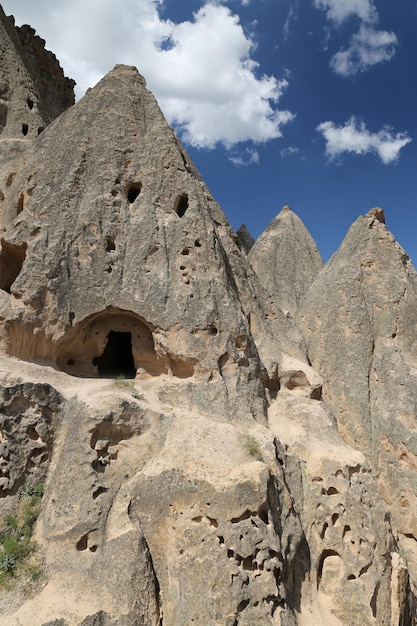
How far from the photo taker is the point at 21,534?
6.11 m

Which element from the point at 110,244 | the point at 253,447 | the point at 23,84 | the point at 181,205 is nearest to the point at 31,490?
the point at 253,447

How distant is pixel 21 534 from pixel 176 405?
9.66 feet

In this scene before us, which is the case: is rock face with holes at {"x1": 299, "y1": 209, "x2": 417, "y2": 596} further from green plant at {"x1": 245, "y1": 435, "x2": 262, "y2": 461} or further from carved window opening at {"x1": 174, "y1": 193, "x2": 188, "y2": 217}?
carved window opening at {"x1": 174, "y1": 193, "x2": 188, "y2": 217}

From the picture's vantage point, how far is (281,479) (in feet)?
22.3

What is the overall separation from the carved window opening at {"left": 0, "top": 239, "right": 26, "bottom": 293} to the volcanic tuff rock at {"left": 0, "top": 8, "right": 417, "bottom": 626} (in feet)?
0.21

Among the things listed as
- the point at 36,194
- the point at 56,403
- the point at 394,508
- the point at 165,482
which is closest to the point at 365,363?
the point at 394,508

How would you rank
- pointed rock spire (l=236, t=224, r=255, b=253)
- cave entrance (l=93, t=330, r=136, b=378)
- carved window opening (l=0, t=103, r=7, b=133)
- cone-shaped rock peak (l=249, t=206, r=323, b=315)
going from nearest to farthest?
cave entrance (l=93, t=330, r=136, b=378), carved window opening (l=0, t=103, r=7, b=133), cone-shaped rock peak (l=249, t=206, r=323, b=315), pointed rock spire (l=236, t=224, r=255, b=253)

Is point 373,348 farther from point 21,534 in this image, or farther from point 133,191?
point 21,534

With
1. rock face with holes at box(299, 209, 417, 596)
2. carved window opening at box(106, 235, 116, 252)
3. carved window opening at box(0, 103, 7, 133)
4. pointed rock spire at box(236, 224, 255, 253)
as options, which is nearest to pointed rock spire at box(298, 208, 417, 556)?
rock face with holes at box(299, 209, 417, 596)

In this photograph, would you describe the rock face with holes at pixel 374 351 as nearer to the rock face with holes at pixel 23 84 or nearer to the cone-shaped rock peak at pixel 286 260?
the cone-shaped rock peak at pixel 286 260

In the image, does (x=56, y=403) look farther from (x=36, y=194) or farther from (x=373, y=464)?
(x=373, y=464)

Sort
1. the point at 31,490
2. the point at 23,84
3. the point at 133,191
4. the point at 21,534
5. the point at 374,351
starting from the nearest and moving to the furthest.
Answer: the point at 21,534 → the point at 31,490 → the point at 133,191 → the point at 374,351 → the point at 23,84

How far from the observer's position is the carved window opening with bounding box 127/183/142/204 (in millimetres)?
9422

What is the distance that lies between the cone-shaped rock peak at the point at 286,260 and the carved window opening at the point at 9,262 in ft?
33.2
